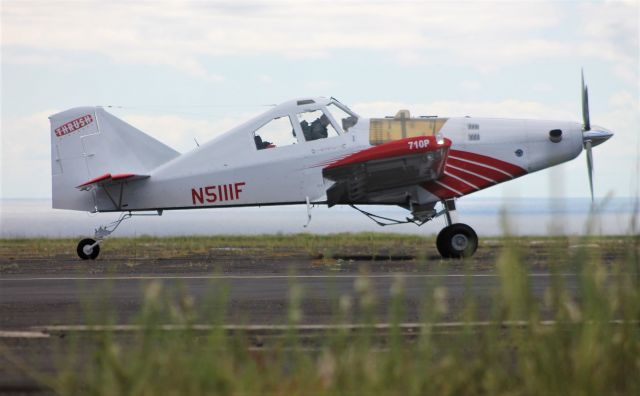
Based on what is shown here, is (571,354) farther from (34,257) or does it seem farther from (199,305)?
(34,257)

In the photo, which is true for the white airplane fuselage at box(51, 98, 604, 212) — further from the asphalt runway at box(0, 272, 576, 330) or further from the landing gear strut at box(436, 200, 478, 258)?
the asphalt runway at box(0, 272, 576, 330)

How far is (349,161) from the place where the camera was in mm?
19906

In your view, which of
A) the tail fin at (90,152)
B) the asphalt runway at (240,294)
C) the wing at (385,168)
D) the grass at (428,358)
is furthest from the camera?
the tail fin at (90,152)

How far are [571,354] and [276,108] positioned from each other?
14666mm

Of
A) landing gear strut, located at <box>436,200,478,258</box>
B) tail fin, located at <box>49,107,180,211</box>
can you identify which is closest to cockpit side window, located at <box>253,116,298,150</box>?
tail fin, located at <box>49,107,180,211</box>

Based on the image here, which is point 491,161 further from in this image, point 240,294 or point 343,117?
point 240,294

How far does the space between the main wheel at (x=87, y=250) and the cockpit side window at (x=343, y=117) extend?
17.8 ft

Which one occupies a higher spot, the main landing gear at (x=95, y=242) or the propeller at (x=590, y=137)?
the propeller at (x=590, y=137)

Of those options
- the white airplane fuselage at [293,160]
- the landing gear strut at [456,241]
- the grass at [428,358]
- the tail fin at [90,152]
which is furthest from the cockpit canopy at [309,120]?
the grass at [428,358]

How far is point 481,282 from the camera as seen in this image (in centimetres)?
1388

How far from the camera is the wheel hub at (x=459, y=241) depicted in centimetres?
1923

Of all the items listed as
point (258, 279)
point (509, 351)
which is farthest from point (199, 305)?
point (509, 351)

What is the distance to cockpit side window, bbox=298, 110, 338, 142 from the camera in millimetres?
20062

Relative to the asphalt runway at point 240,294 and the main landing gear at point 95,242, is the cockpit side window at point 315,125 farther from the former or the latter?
the asphalt runway at point 240,294
